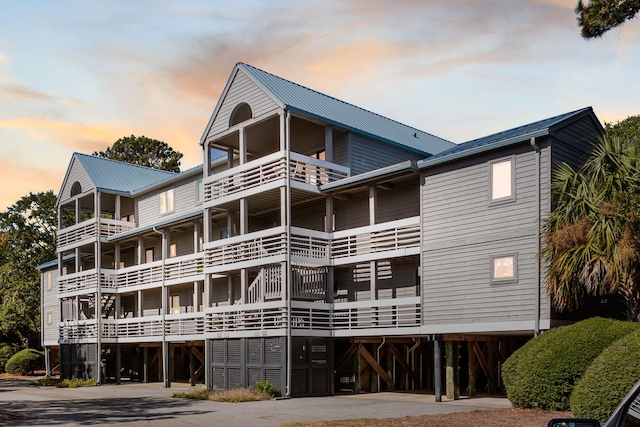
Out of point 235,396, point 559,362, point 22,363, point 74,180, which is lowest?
point 22,363

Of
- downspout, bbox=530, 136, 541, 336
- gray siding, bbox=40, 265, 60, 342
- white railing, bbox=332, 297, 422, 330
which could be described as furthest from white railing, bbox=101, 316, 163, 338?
downspout, bbox=530, 136, 541, 336

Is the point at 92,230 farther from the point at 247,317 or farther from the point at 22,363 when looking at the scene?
the point at 247,317

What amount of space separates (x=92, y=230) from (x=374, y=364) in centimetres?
2209

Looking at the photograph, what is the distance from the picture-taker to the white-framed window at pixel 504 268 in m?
22.8

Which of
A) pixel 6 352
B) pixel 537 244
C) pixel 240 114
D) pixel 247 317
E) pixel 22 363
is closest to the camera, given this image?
pixel 537 244

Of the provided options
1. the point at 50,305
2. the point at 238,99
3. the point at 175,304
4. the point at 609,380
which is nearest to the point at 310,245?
the point at 238,99

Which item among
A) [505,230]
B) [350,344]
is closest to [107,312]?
[350,344]

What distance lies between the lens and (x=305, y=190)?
2920cm

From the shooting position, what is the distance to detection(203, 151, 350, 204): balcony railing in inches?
1142

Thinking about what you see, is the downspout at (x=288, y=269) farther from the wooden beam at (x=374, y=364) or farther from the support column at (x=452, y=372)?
the support column at (x=452, y=372)

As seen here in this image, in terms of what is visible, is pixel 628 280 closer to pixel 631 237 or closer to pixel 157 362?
pixel 631 237

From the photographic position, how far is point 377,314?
91.6 ft

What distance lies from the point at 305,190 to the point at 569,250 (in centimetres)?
1171

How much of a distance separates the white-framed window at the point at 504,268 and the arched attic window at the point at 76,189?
30.7 meters
